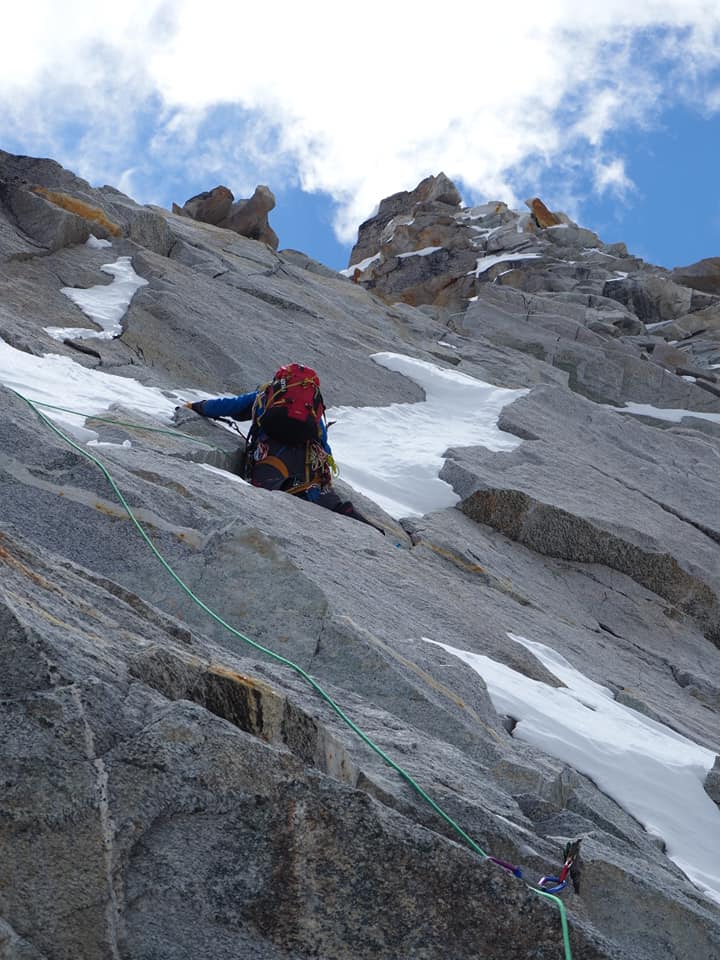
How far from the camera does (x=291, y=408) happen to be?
972 cm

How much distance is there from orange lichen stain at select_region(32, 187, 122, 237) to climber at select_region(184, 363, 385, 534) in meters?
8.04

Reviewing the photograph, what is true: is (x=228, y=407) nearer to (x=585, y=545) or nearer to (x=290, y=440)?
(x=290, y=440)

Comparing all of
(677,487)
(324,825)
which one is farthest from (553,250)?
(324,825)

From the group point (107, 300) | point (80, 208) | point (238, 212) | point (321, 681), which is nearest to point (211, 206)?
point (238, 212)

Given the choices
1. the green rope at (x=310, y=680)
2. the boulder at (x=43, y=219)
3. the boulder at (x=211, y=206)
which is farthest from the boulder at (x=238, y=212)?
the green rope at (x=310, y=680)

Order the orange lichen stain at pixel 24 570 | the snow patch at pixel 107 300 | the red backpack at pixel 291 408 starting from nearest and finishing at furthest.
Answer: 1. the orange lichen stain at pixel 24 570
2. the red backpack at pixel 291 408
3. the snow patch at pixel 107 300

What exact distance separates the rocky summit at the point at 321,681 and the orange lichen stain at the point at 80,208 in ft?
4.72

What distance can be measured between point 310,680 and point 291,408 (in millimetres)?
5436

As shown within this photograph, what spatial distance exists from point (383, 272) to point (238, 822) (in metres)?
43.9

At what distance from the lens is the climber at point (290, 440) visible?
9289 millimetres

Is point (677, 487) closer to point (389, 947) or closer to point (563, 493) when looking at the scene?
point (563, 493)

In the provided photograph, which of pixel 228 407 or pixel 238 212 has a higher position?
pixel 238 212

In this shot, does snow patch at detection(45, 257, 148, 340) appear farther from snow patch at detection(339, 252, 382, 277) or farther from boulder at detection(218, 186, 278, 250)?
snow patch at detection(339, 252, 382, 277)

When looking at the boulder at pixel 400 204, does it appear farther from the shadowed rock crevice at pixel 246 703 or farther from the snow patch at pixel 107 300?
the shadowed rock crevice at pixel 246 703
